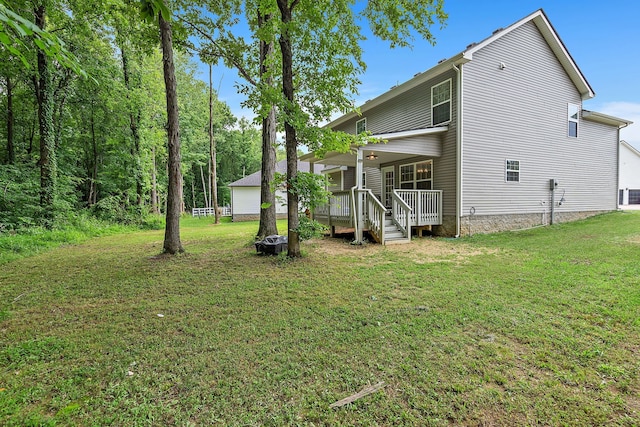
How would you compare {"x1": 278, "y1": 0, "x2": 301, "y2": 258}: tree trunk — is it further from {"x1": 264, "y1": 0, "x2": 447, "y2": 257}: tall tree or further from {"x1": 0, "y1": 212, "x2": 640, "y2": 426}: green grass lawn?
{"x1": 0, "y1": 212, "x2": 640, "y2": 426}: green grass lawn

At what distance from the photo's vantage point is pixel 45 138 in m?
11.0

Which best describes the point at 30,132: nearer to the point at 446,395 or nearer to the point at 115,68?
the point at 115,68

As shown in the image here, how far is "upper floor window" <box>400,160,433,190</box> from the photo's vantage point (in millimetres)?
10758

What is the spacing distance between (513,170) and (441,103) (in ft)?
12.1

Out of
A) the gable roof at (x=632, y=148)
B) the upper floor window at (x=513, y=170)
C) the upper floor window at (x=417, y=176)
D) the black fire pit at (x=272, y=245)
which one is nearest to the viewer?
the black fire pit at (x=272, y=245)

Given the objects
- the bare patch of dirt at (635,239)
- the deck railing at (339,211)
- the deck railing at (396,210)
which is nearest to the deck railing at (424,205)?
the deck railing at (396,210)

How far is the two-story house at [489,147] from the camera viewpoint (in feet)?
30.9

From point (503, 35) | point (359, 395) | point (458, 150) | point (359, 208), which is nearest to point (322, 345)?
point (359, 395)

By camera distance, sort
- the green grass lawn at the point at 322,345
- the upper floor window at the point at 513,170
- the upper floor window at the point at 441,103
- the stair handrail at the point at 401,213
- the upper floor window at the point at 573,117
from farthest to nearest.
→ the upper floor window at the point at 573,117 < the upper floor window at the point at 513,170 < the upper floor window at the point at 441,103 < the stair handrail at the point at 401,213 < the green grass lawn at the point at 322,345

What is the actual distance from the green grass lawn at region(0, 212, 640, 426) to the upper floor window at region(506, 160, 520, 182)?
5.30 meters

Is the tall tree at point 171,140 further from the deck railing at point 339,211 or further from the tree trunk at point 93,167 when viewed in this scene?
the tree trunk at point 93,167

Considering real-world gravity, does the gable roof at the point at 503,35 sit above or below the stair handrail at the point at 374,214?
above

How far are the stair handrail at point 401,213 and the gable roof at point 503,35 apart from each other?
3.04 meters

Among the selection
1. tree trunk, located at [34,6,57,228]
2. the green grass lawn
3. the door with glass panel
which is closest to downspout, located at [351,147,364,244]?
the green grass lawn
